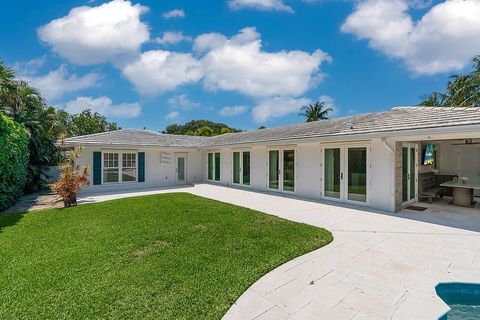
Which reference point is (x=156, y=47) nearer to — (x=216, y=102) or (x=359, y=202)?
(x=359, y=202)

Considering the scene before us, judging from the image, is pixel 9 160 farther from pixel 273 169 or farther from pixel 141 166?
pixel 273 169

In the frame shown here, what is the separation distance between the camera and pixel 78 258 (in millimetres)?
5027

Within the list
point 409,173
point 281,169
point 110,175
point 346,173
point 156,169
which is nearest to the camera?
point 409,173

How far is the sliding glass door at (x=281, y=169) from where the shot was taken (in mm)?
13234

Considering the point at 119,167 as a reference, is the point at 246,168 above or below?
below

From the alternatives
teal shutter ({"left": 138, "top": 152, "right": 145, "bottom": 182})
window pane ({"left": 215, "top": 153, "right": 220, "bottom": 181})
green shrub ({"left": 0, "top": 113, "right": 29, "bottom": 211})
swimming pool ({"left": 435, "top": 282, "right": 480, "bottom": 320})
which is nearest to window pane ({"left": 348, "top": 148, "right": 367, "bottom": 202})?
swimming pool ({"left": 435, "top": 282, "right": 480, "bottom": 320})

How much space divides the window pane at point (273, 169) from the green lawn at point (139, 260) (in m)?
5.86

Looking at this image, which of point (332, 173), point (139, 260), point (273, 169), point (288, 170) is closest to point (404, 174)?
point (332, 173)

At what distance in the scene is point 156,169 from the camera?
17578 mm

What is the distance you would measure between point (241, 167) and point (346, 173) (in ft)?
25.0

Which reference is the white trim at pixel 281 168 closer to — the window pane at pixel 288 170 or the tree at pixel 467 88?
the window pane at pixel 288 170

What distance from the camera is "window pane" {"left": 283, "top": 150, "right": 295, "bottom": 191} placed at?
43.2ft

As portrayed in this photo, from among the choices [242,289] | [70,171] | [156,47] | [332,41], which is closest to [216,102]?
[156,47]

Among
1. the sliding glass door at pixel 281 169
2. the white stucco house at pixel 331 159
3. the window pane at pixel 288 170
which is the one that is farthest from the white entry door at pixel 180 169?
the window pane at pixel 288 170
